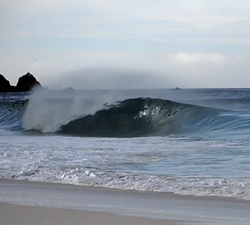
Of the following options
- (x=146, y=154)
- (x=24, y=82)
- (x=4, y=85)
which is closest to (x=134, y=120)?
(x=146, y=154)

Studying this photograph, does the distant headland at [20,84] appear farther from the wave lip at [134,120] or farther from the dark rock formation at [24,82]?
the wave lip at [134,120]

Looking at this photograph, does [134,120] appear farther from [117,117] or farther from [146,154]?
[146,154]

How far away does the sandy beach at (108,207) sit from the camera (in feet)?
15.1

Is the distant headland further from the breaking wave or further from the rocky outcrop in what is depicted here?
the breaking wave

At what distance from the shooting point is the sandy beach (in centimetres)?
461

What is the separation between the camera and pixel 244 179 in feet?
21.6

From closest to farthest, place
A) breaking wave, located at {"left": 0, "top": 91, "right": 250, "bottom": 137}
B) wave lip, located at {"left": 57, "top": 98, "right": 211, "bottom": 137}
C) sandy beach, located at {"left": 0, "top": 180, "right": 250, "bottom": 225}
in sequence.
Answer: sandy beach, located at {"left": 0, "top": 180, "right": 250, "bottom": 225} → breaking wave, located at {"left": 0, "top": 91, "right": 250, "bottom": 137} → wave lip, located at {"left": 57, "top": 98, "right": 211, "bottom": 137}

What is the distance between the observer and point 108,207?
17.1 ft

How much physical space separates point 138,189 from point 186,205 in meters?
1.05

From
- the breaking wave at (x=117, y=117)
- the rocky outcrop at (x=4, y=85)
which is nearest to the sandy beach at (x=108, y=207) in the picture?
the breaking wave at (x=117, y=117)

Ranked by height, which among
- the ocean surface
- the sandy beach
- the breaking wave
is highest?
the breaking wave

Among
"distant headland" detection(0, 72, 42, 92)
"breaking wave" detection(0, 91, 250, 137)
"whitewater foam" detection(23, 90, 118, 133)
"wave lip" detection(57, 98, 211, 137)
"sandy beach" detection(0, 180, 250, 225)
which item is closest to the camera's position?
"sandy beach" detection(0, 180, 250, 225)

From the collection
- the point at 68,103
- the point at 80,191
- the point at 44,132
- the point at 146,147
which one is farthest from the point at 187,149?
the point at 68,103

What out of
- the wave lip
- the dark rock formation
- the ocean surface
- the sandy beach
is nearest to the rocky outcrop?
the dark rock formation
